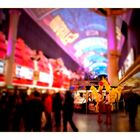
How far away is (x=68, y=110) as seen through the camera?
11.4 ft

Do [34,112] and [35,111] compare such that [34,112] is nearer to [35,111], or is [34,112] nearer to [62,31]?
[35,111]

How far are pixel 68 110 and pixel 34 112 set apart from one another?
0.46 meters

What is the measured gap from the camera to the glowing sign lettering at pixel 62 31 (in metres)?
3.69

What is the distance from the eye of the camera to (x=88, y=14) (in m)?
3.64

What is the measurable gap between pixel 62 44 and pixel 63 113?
0.98m

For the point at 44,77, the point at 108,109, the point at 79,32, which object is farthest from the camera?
the point at 79,32

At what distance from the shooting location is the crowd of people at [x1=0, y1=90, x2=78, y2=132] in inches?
136

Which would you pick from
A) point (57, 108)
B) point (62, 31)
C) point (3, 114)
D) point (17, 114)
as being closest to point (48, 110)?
point (57, 108)

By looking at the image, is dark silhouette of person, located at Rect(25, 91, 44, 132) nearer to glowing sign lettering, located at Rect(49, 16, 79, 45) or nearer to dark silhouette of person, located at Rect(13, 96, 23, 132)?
dark silhouette of person, located at Rect(13, 96, 23, 132)

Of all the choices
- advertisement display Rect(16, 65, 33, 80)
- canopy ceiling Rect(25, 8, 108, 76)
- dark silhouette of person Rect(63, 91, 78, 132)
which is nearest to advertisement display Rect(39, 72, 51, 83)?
advertisement display Rect(16, 65, 33, 80)

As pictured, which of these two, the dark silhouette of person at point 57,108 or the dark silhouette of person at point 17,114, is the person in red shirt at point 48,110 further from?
the dark silhouette of person at point 17,114

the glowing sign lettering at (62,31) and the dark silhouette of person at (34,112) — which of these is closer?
the dark silhouette of person at (34,112)

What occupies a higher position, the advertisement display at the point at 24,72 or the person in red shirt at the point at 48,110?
the advertisement display at the point at 24,72

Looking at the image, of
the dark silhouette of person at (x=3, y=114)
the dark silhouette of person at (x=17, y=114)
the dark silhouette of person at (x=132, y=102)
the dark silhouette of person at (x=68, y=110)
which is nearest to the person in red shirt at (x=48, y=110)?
the dark silhouette of person at (x=68, y=110)
